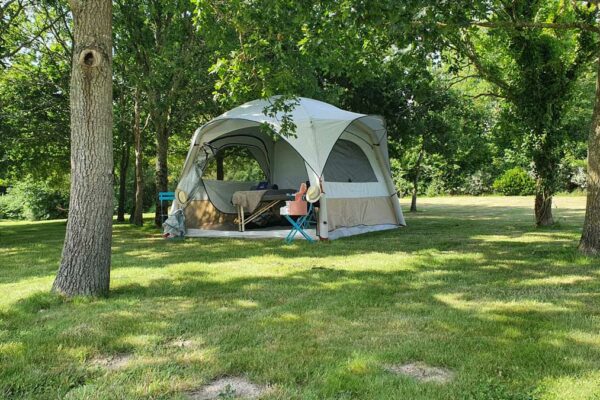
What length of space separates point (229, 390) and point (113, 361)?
78 centimetres

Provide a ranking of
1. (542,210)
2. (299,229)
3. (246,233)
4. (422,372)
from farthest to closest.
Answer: (542,210), (246,233), (299,229), (422,372)

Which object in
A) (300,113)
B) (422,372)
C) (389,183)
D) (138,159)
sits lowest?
(422,372)

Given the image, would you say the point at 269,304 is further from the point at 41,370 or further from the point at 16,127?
the point at 16,127

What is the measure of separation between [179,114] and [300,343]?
9460 mm

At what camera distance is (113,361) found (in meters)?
2.63

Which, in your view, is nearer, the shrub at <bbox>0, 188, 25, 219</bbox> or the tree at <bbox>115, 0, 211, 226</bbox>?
the tree at <bbox>115, 0, 211, 226</bbox>

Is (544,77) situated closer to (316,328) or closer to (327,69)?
(327,69)

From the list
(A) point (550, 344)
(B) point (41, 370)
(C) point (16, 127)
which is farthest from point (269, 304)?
(C) point (16, 127)

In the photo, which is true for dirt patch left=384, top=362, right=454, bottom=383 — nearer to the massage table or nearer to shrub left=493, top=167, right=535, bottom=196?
the massage table

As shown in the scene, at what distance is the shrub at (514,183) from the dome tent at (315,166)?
17757 millimetres

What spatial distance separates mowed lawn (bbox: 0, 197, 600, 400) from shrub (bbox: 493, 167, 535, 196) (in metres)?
21.3

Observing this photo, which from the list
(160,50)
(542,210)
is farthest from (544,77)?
(160,50)

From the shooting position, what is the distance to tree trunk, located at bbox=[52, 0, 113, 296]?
13.0 feet

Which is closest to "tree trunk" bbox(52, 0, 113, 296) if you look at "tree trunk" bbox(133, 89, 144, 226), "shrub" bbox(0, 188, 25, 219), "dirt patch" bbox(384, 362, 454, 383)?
"dirt patch" bbox(384, 362, 454, 383)
